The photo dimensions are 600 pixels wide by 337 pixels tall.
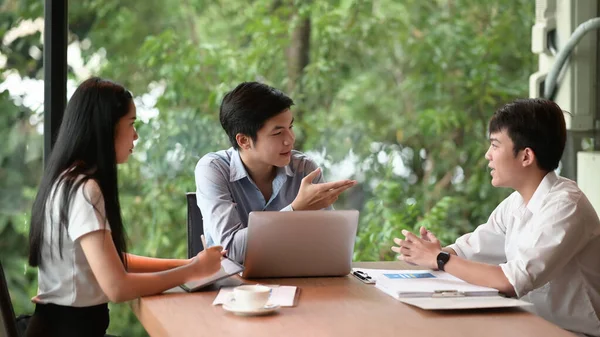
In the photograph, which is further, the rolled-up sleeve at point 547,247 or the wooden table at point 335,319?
the rolled-up sleeve at point 547,247

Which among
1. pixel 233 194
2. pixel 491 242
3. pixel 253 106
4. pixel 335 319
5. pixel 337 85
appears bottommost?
pixel 335 319

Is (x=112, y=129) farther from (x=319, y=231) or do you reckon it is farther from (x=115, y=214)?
(x=319, y=231)

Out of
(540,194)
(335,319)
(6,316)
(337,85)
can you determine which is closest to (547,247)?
(540,194)

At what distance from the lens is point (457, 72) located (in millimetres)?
5391

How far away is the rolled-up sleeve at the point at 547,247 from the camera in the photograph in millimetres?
2037

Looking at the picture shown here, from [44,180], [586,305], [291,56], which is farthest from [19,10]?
[586,305]

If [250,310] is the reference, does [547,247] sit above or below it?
above

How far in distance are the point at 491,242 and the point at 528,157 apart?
33 cm

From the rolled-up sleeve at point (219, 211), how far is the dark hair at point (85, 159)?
1.24 feet

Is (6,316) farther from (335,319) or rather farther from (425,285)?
(425,285)

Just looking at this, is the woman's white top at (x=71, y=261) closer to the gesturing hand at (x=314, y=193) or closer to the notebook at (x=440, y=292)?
the gesturing hand at (x=314, y=193)

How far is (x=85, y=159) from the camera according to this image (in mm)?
2084

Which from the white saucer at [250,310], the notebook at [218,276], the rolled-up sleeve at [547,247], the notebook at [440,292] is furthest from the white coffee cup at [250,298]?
the rolled-up sleeve at [547,247]

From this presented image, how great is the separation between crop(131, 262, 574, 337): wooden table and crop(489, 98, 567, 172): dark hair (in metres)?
0.50
